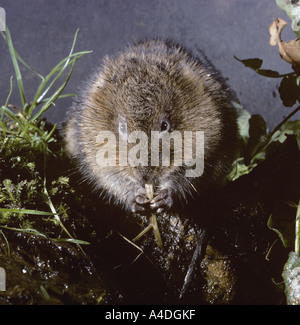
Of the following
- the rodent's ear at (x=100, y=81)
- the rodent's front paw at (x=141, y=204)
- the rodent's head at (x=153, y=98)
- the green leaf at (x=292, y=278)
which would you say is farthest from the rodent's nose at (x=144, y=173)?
the green leaf at (x=292, y=278)

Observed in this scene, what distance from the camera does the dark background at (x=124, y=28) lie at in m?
1.97

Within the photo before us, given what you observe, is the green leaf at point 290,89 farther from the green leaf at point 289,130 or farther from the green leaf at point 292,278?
the green leaf at point 292,278

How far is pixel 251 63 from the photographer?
163 cm

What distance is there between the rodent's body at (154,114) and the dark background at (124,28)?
0.25m

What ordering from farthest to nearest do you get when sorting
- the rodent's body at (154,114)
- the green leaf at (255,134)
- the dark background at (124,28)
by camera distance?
the dark background at (124,28), the green leaf at (255,134), the rodent's body at (154,114)

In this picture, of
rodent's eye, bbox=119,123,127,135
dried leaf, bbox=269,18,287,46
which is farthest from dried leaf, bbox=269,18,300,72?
rodent's eye, bbox=119,123,127,135

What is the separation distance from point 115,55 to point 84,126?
0.39 meters

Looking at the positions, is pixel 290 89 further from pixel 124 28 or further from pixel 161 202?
pixel 124 28

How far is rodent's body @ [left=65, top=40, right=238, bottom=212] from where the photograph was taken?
144 centimetres

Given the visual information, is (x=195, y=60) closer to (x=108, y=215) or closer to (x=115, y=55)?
(x=115, y=55)

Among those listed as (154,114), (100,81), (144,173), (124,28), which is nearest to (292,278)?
(144,173)

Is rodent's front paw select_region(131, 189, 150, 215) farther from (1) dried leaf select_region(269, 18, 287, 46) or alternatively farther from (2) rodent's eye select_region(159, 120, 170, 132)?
(1) dried leaf select_region(269, 18, 287, 46)

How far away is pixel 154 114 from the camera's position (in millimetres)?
1392
